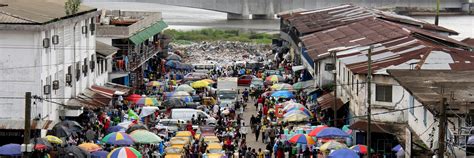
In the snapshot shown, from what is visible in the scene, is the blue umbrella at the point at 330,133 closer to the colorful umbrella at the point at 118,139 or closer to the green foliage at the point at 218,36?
the colorful umbrella at the point at 118,139

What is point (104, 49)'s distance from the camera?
52.3 metres

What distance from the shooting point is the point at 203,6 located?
144 metres

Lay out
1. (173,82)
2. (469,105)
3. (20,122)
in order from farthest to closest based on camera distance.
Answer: (173,82) < (20,122) < (469,105)

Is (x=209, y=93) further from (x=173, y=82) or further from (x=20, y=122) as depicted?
(x=20, y=122)

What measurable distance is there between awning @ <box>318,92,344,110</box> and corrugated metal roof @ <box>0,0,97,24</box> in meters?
9.27

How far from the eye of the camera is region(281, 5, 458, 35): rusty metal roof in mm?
63844

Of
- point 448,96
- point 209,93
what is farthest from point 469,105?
point 209,93

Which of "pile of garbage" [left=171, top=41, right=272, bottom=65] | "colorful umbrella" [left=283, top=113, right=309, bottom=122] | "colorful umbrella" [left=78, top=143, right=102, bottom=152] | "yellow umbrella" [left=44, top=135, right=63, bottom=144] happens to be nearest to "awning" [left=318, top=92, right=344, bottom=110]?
"colorful umbrella" [left=283, top=113, right=309, bottom=122]

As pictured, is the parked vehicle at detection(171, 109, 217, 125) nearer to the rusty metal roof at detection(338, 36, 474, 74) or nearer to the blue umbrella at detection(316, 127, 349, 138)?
the rusty metal roof at detection(338, 36, 474, 74)

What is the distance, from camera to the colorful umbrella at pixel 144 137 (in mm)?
36750

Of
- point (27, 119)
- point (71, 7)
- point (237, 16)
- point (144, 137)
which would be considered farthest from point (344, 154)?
point (237, 16)

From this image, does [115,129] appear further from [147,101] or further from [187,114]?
[147,101]

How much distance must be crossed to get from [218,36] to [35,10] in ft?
238

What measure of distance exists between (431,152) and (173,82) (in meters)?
34.5
